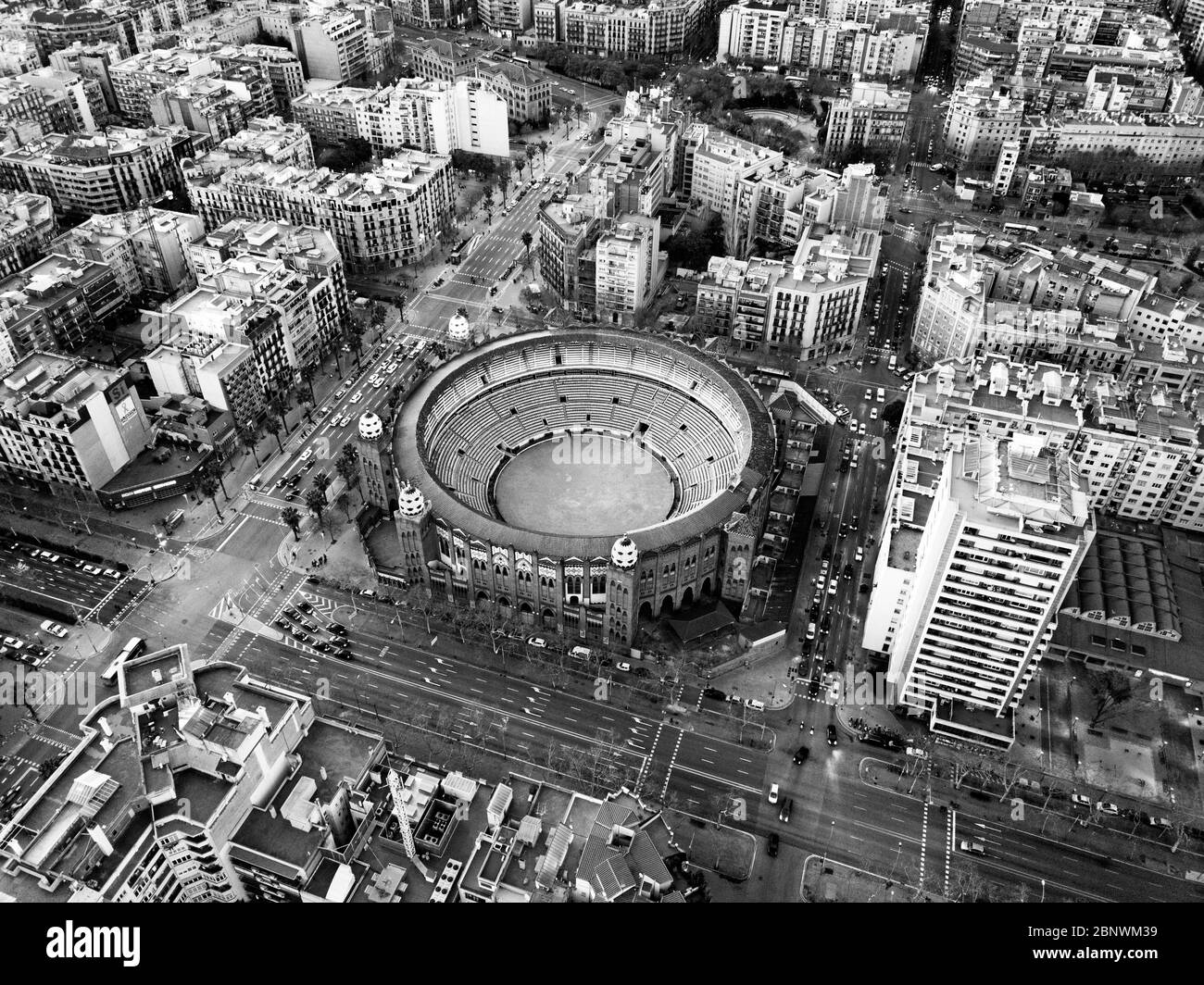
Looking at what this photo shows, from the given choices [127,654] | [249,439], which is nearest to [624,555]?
[127,654]

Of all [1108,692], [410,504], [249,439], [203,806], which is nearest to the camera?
[203,806]

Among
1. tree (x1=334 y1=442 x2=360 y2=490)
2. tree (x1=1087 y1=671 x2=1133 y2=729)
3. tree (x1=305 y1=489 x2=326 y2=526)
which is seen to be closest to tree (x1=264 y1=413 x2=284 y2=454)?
tree (x1=334 y1=442 x2=360 y2=490)

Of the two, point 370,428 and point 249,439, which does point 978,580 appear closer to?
point 370,428

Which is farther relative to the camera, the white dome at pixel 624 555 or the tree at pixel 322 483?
the tree at pixel 322 483

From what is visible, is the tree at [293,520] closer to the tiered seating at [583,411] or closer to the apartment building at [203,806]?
the tiered seating at [583,411]

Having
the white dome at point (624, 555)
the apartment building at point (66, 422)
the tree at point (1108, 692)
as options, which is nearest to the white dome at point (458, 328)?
the apartment building at point (66, 422)

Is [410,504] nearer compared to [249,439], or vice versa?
[410,504]
